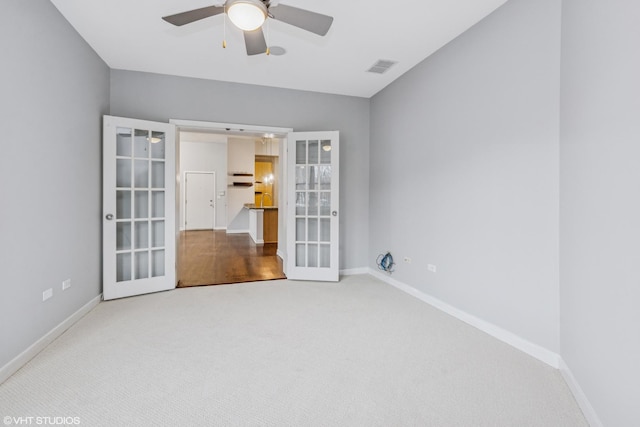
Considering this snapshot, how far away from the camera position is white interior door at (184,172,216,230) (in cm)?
1021

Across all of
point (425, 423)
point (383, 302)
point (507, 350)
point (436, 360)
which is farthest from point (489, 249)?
point (425, 423)

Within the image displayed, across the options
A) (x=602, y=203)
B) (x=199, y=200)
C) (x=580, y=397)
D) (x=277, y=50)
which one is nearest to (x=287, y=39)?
(x=277, y=50)

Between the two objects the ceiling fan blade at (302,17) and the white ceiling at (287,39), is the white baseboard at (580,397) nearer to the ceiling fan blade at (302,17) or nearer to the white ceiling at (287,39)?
the ceiling fan blade at (302,17)

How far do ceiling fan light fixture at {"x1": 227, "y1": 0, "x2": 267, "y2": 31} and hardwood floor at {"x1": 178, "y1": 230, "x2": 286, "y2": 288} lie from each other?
3.37 meters

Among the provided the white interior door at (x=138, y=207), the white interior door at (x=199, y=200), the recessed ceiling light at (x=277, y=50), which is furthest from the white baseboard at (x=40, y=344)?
the white interior door at (x=199, y=200)

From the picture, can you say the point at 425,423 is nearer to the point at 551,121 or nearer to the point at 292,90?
the point at 551,121

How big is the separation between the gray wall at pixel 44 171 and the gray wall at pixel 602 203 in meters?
3.49

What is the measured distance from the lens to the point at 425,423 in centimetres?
161

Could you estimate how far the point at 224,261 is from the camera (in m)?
5.81

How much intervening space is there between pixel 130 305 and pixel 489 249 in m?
3.80

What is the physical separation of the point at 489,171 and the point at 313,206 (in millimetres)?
2495

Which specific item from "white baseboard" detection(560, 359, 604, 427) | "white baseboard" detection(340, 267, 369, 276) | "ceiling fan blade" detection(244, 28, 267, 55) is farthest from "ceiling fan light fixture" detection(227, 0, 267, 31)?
"white baseboard" detection(340, 267, 369, 276)

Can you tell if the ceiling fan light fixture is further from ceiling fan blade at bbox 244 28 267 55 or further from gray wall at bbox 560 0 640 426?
gray wall at bbox 560 0 640 426

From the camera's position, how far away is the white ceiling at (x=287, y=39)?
103 inches
